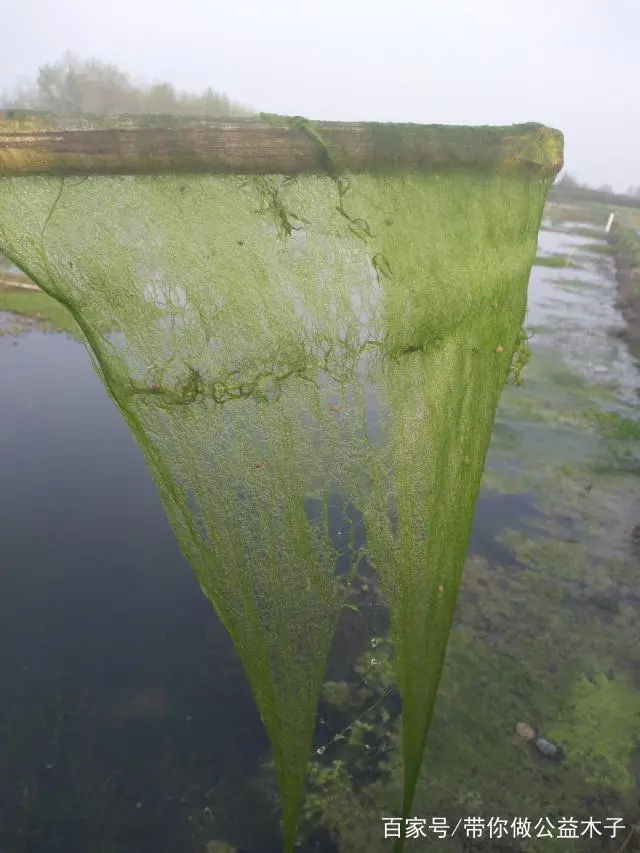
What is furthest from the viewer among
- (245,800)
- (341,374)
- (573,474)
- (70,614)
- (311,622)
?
(573,474)

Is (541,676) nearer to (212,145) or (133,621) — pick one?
(133,621)

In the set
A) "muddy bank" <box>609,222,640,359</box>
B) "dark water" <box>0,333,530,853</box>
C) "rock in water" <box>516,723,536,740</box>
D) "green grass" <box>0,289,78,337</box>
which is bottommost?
"dark water" <box>0,333,530,853</box>

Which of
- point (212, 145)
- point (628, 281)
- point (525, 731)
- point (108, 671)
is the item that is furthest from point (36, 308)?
point (628, 281)

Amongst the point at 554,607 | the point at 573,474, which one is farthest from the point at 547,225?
the point at 554,607

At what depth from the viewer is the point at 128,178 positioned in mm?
1475

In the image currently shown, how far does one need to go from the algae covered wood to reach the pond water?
3682mm

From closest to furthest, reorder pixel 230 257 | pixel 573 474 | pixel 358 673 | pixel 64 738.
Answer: pixel 230 257 → pixel 64 738 → pixel 358 673 → pixel 573 474

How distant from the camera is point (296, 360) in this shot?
1.73 m

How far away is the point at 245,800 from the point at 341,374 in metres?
3.15

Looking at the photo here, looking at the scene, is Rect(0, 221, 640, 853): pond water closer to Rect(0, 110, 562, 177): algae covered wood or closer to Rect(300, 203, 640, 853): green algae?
Rect(300, 203, 640, 853): green algae

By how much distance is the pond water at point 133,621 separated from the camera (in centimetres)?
363

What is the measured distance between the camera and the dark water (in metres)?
3.58

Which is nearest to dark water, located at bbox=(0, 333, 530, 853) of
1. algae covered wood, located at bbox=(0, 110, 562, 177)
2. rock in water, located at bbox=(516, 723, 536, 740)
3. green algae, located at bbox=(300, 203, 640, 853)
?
green algae, located at bbox=(300, 203, 640, 853)

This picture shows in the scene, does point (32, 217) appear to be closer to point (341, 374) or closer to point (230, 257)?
point (230, 257)
